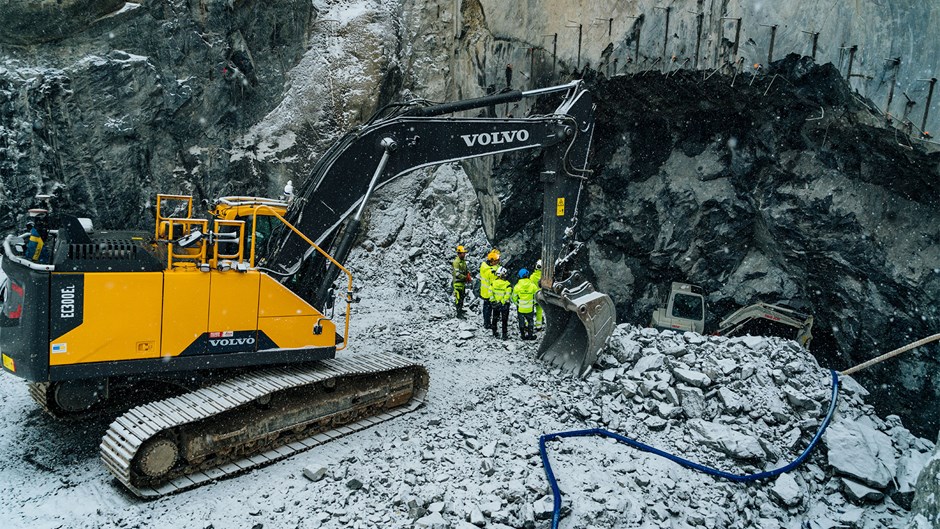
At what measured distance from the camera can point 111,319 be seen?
5.94 m

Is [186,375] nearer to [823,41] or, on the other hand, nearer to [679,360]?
[679,360]

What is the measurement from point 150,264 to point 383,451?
293 cm

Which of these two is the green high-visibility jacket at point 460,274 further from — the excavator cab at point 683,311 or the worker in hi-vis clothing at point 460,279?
the excavator cab at point 683,311

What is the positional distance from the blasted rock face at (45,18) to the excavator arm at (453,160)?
865 centimetres

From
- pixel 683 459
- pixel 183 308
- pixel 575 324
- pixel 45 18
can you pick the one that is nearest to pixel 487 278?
pixel 575 324

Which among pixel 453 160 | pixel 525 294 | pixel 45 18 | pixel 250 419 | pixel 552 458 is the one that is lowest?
pixel 552 458

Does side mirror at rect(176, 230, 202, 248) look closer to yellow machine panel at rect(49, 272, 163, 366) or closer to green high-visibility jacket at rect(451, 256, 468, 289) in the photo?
yellow machine panel at rect(49, 272, 163, 366)

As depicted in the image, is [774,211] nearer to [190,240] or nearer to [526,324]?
[526,324]

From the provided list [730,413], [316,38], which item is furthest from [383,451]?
[316,38]

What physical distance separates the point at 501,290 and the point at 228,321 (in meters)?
4.51

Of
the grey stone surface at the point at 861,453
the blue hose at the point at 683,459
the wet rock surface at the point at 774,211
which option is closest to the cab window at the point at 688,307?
the wet rock surface at the point at 774,211

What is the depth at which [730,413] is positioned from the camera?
7.14m

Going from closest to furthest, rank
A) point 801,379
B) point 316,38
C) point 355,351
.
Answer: point 801,379, point 355,351, point 316,38

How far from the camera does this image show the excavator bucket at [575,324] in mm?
8172
